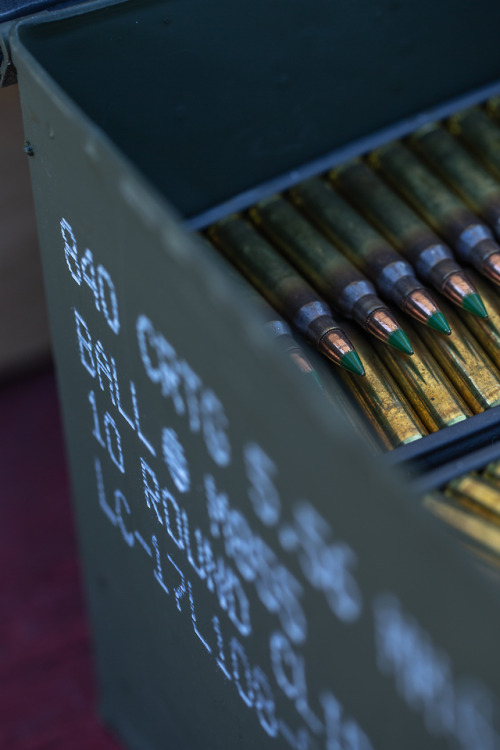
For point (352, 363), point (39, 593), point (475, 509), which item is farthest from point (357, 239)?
point (39, 593)

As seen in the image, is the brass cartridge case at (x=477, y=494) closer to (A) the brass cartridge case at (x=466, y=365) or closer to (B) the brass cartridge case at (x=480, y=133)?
(A) the brass cartridge case at (x=466, y=365)

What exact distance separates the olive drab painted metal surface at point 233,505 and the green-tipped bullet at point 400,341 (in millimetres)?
704

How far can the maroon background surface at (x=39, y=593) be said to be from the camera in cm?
350

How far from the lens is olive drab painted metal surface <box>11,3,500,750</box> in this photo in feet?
4.12

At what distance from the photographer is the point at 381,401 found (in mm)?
2473

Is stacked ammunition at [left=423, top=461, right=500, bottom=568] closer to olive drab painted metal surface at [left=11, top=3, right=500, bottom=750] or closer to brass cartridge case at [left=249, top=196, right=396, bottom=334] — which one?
olive drab painted metal surface at [left=11, top=3, right=500, bottom=750]

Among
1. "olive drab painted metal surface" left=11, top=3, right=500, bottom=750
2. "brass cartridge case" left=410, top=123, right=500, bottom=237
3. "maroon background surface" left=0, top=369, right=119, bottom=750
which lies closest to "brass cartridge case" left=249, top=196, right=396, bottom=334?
"brass cartridge case" left=410, top=123, right=500, bottom=237

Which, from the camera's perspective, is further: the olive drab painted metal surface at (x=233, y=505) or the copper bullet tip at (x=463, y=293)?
the copper bullet tip at (x=463, y=293)

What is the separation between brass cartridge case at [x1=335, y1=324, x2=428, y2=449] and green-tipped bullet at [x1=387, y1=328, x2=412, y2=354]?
0.34ft

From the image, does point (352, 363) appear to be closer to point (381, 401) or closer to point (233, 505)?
point (381, 401)

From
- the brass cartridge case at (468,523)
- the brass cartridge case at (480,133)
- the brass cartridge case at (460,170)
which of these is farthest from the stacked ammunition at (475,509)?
the brass cartridge case at (480,133)

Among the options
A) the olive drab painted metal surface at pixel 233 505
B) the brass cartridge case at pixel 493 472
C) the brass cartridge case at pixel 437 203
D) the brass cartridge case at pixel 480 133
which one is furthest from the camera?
the brass cartridge case at pixel 480 133

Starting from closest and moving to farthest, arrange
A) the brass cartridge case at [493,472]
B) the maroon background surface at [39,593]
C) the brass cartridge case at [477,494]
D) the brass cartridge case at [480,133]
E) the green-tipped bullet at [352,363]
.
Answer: the brass cartridge case at [477,494]
the brass cartridge case at [493,472]
the green-tipped bullet at [352,363]
the brass cartridge case at [480,133]
the maroon background surface at [39,593]

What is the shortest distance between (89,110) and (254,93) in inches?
18.3
